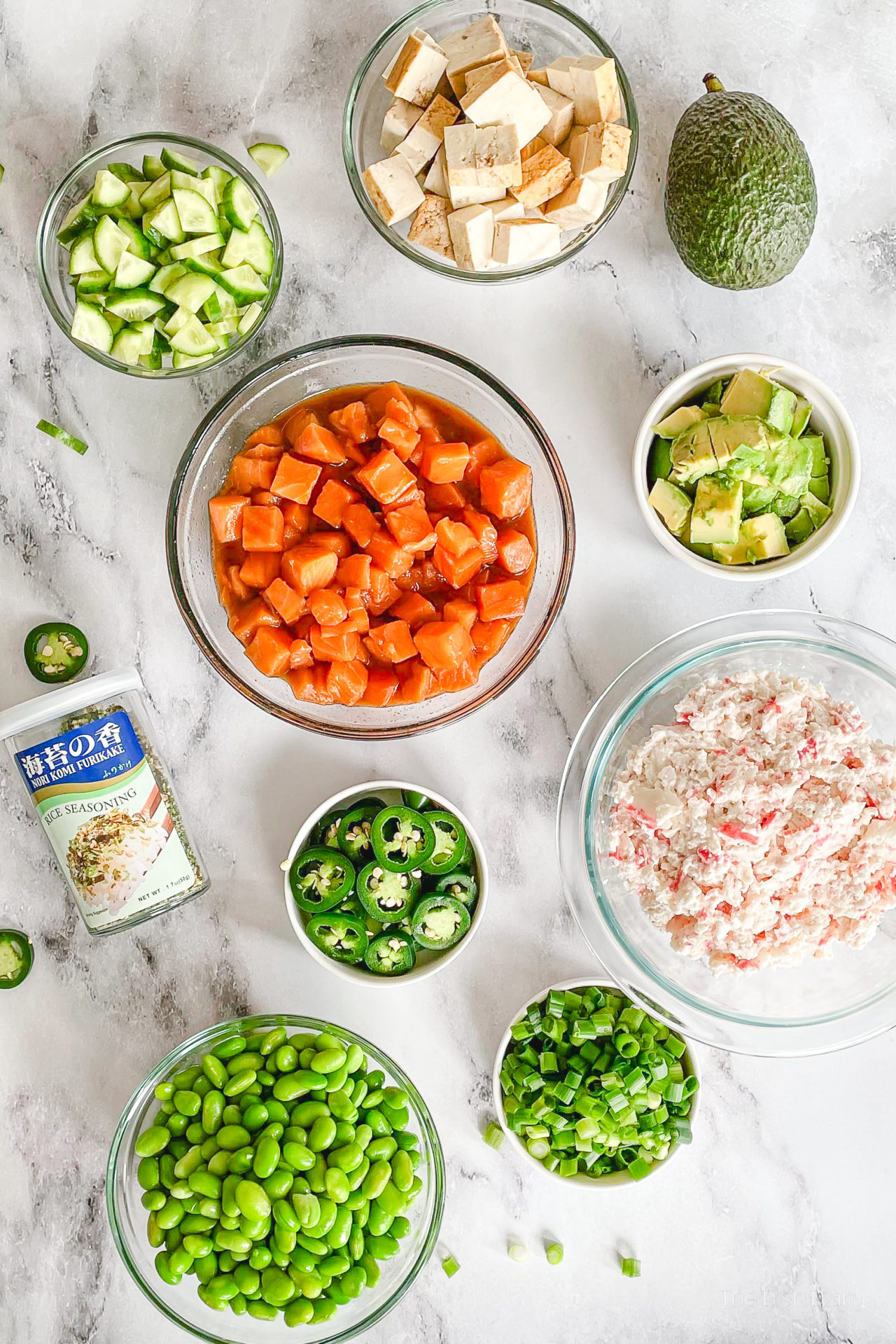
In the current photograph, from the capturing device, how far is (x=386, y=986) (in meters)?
2.30

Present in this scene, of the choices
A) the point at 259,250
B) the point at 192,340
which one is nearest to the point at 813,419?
the point at 259,250

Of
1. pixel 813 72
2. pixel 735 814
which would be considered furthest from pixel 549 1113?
pixel 813 72

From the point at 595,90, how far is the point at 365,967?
2.03m

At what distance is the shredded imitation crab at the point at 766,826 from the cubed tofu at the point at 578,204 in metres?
1.06

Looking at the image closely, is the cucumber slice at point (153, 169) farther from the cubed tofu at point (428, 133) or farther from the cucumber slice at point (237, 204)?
the cubed tofu at point (428, 133)

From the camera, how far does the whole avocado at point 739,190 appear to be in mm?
1953

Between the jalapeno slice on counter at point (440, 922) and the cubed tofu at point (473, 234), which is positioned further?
the jalapeno slice on counter at point (440, 922)

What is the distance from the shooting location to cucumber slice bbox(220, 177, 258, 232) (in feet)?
6.75

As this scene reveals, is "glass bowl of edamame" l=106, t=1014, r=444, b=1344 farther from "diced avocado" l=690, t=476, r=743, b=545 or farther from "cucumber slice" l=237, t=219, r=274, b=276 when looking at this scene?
"cucumber slice" l=237, t=219, r=274, b=276

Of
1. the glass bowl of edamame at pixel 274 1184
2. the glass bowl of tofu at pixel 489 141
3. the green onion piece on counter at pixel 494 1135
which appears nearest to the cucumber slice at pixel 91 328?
the glass bowl of tofu at pixel 489 141

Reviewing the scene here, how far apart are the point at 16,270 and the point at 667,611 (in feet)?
5.76

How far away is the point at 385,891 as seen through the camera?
228 cm

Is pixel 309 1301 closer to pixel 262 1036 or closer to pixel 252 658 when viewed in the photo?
A: pixel 262 1036

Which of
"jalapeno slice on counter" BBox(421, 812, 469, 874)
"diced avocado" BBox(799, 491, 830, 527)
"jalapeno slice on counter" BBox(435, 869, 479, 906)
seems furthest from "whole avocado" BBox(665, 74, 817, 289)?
"jalapeno slice on counter" BBox(435, 869, 479, 906)
